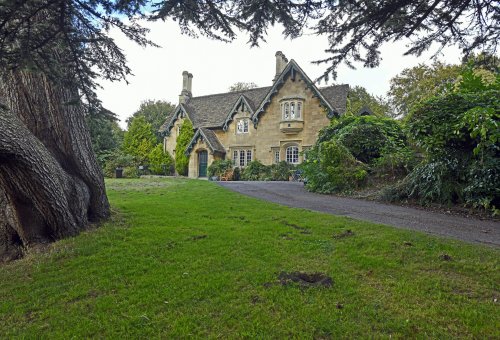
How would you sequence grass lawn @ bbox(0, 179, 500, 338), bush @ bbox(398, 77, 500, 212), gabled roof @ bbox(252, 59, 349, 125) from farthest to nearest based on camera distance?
gabled roof @ bbox(252, 59, 349, 125), bush @ bbox(398, 77, 500, 212), grass lawn @ bbox(0, 179, 500, 338)

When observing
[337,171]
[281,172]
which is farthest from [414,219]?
[281,172]

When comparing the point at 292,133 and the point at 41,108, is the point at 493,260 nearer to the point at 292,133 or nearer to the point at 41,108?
the point at 41,108

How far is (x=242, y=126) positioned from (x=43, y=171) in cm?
2362

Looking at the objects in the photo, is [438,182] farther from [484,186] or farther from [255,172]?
[255,172]

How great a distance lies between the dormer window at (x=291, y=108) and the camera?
81.9 feet

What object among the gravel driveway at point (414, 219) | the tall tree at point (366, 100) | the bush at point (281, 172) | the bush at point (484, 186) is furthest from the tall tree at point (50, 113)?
the tall tree at point (366, 100)

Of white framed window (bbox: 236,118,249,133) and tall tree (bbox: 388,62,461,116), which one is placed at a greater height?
tall tree (bbox: 388,62,461,116)

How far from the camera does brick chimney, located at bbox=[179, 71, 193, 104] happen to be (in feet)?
111

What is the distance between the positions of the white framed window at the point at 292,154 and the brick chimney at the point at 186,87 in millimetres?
14192

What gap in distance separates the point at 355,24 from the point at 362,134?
1011 centimetres

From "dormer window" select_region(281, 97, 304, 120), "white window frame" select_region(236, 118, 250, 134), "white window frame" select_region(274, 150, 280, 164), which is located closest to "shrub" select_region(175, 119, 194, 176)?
"white window frame" select_region(236, 118, 250, 134)

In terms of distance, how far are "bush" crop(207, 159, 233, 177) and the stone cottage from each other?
154cm

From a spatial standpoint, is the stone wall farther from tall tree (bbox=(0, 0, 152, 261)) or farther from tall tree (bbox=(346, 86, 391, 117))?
tall tree (bbox=(0, 0, 152, 261))

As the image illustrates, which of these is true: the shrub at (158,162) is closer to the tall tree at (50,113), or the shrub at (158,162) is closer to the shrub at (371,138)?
the shrub at (371,138)
